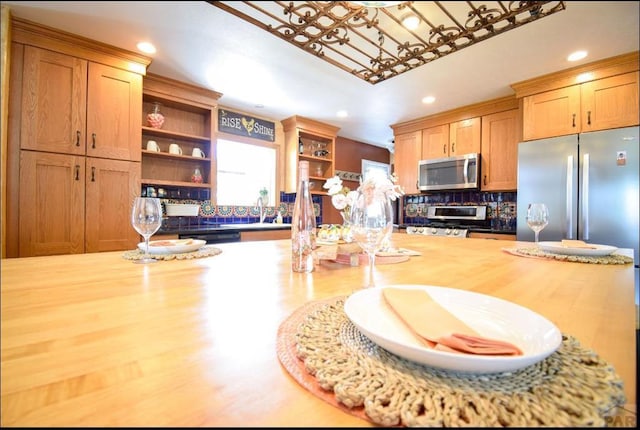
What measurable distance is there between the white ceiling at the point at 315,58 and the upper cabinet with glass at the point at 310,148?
0.54ft

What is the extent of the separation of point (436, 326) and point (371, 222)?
278 mm

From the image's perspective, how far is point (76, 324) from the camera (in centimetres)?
40

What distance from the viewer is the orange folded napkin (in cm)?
30

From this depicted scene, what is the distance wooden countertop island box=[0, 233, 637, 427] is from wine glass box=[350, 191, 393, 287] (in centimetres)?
12

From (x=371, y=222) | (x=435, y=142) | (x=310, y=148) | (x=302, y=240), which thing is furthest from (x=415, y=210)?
(x=371, y=222)

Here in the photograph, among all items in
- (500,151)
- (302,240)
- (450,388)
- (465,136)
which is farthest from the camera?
(465,136)

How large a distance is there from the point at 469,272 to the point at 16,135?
2698mm

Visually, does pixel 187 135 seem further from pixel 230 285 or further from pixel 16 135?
pixel 230 285

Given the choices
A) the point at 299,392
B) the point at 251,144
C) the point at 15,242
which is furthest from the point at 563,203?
the point at 15,242

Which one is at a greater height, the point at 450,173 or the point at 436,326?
the point at 450,173

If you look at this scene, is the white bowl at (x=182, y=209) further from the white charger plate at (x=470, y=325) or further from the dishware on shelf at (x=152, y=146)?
the white charger plate at (x=470, y=325)

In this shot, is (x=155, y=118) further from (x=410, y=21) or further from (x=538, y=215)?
(x=538, y=215)

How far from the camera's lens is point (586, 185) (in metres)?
1.22

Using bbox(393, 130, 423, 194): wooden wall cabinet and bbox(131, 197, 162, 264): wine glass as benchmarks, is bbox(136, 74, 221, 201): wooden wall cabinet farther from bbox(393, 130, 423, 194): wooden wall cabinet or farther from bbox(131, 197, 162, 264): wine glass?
bbox(393, 130, 423, 194): wooden wall cabinet
